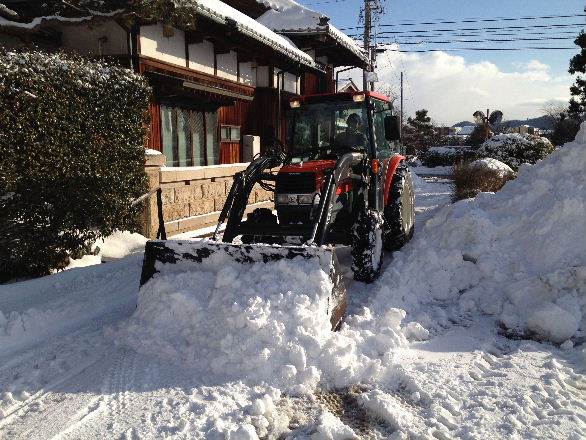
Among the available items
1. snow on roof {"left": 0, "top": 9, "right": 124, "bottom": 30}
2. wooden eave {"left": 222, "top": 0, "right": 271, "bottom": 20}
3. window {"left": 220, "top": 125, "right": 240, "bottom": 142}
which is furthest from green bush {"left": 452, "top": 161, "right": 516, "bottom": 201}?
wooden eave {"left": 222, "top": 0, "right": 271, "bottom": 20}

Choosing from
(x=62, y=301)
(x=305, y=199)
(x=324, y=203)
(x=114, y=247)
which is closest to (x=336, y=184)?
(x=324, y=203)

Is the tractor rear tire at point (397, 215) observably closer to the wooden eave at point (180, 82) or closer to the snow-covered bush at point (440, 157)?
the wooden eave at point (180, 82)

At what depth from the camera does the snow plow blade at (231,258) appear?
381 cm

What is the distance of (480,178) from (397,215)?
7682mm

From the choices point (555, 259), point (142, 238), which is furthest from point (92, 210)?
point (555, 259)

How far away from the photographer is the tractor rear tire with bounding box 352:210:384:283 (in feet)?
16.2

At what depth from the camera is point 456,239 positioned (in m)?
5.97

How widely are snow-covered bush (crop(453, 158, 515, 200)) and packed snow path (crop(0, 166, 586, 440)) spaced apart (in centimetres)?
827

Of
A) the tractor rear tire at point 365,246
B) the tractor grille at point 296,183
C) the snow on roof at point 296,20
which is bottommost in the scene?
the tractor rear tire at point 365,246

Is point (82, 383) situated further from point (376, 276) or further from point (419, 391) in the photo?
point (376, 276)

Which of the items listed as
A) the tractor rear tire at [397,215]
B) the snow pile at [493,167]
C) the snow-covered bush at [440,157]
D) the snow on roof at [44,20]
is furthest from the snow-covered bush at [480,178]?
the snow-covered bush at [440,157]

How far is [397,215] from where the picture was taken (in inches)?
237

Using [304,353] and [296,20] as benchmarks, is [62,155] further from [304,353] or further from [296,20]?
[296,20]

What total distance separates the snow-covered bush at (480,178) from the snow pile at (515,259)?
5418mm
